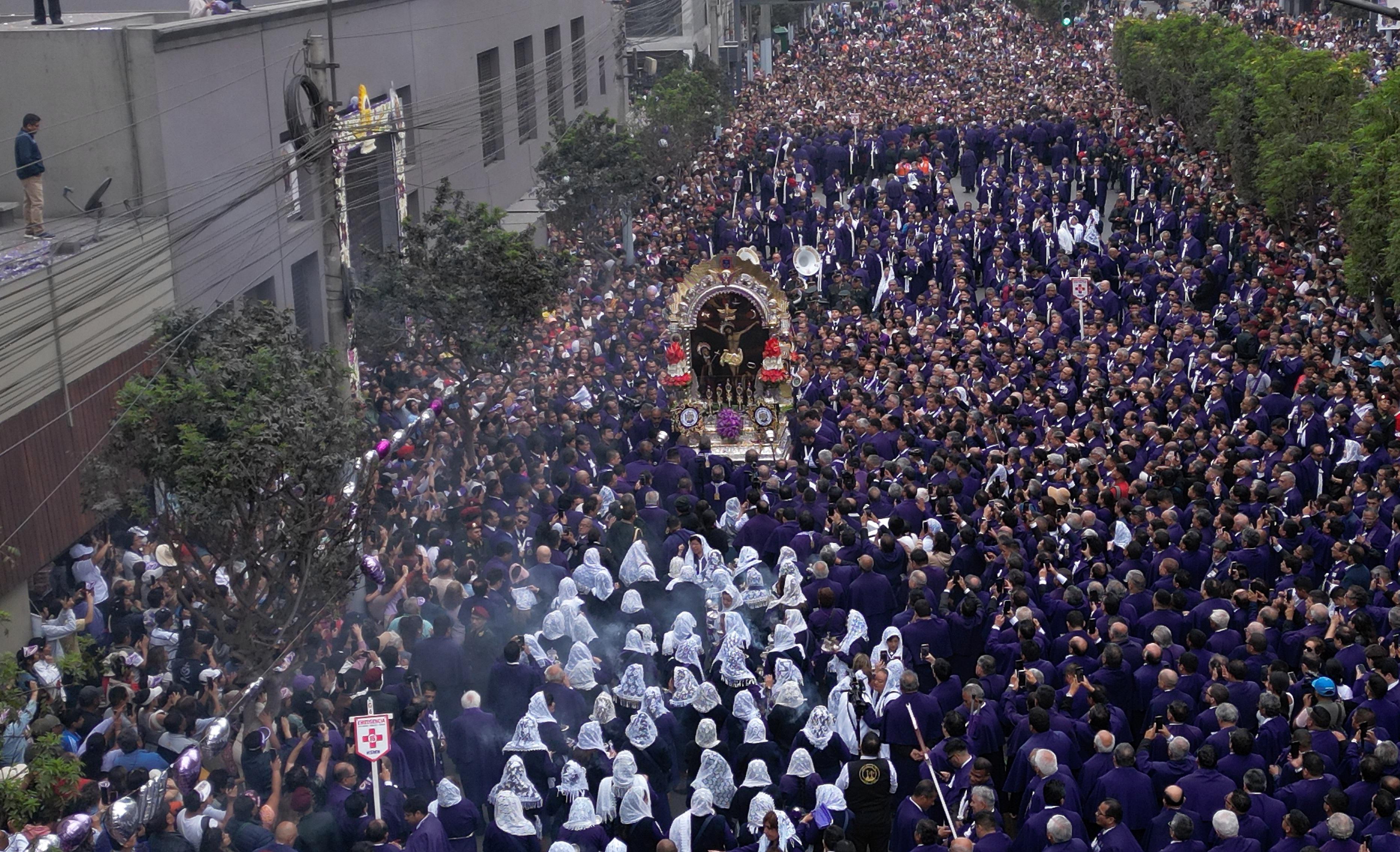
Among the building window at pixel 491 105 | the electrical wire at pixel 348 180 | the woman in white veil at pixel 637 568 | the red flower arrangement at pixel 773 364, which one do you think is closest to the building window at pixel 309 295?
the electrical wire at pixel 348 180

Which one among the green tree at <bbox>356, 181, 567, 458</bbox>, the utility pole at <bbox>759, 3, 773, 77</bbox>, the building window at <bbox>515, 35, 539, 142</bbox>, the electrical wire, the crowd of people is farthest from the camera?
the utility pole at <bbox>759, 3, 773, 77</bbox>

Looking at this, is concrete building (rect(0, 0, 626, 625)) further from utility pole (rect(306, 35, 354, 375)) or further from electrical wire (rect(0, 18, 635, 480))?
utility pole (rect(306, 35, 354, 375))

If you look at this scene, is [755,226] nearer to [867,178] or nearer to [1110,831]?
[867,178]

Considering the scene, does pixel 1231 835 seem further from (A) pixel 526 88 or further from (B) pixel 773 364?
(A) pixel 526 88

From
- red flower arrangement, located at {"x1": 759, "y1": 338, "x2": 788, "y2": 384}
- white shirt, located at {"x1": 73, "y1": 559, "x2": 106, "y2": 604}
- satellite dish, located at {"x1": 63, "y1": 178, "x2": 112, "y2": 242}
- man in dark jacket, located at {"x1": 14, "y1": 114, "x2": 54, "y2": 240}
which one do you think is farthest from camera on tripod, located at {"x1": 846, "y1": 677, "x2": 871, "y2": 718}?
man in dark jacket, located at {"x1": 14, "y1": 114, "x2": 54, "y2": 240}

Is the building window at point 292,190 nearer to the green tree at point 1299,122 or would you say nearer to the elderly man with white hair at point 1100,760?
the elderly man with white hair at point 1100,760

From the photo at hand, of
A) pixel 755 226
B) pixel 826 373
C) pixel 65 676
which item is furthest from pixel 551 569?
pixel 755 226

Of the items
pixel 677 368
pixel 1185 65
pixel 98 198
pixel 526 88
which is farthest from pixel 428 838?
pixel 1185 65
